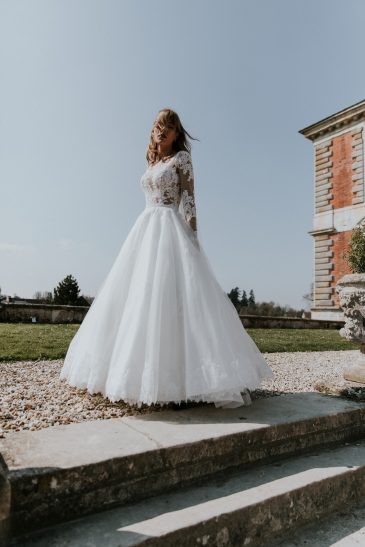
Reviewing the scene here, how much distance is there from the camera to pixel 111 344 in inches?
111

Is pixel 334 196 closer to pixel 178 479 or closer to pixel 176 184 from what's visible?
pixel 176 184

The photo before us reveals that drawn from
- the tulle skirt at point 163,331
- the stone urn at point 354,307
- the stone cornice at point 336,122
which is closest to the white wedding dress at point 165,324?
the tulle skirt at point 163,331

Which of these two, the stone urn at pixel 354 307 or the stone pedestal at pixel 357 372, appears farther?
the stone urn at pixel 354 307

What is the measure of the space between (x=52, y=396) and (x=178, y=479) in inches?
74.1

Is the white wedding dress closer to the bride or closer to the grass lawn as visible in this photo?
the bride

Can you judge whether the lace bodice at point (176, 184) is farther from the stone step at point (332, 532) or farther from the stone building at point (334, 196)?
the stone building at point (334, 196)

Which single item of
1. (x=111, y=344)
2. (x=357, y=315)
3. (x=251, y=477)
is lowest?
(x=251, y=477)

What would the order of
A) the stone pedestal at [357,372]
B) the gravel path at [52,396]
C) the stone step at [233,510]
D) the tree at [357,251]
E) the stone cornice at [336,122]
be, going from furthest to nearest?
the stone cornice at [336,122] < the tree at [357,251] < the stone pedestal at [357,372] < the gravel path at [52,396] < the stone step at [233,510]

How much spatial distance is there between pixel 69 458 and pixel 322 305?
2233 centimetres

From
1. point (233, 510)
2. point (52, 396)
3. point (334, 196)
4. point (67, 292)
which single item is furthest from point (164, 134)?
point (67, 292)

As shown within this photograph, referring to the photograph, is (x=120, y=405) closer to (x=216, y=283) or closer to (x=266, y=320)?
(x=216, y=283)

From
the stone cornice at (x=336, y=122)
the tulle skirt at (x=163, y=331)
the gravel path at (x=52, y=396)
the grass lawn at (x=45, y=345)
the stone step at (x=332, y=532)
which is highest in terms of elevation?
the stone cornice at (x=336, y=122)

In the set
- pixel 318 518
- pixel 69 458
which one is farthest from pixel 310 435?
pixel 69 458

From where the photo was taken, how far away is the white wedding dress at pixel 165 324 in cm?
247
